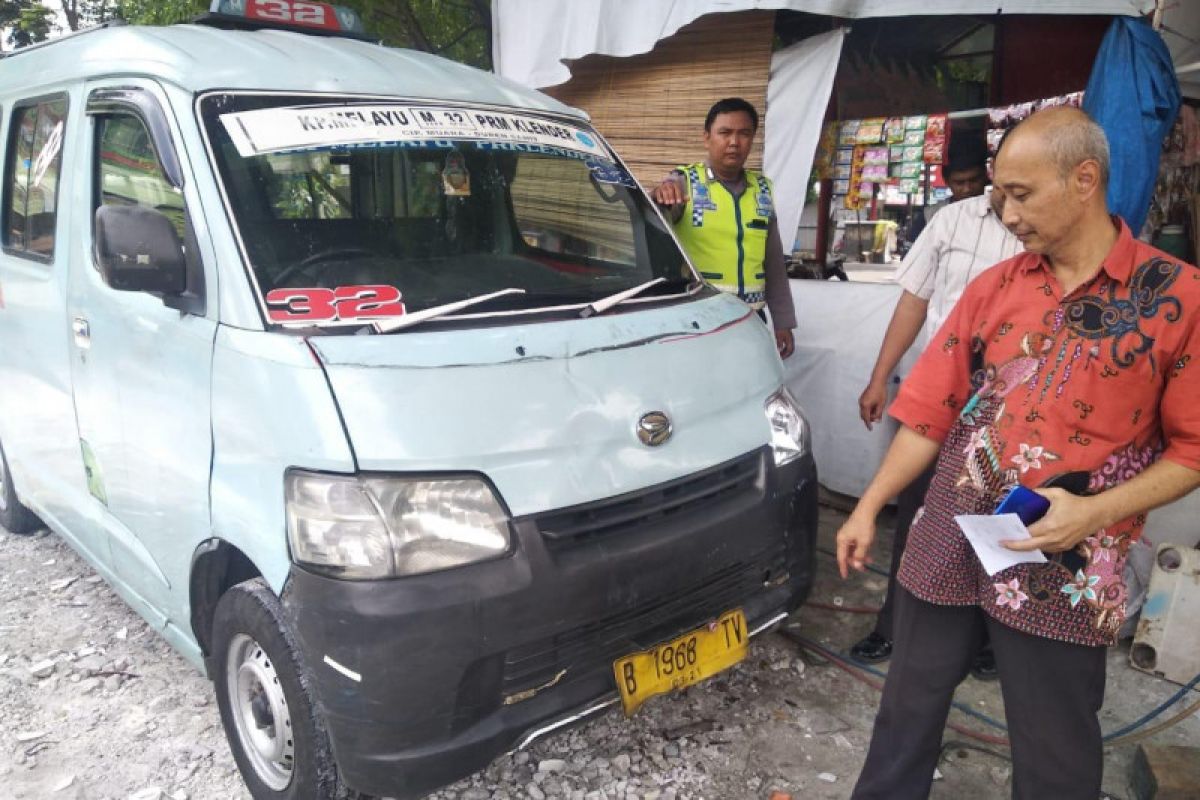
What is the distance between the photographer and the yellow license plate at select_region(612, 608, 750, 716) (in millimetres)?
2148

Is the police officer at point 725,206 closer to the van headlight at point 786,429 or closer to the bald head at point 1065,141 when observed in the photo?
the van headlight at point 786,429

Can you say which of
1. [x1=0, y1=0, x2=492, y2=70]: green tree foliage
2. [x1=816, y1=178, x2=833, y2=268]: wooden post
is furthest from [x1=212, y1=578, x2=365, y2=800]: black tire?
[x1=0, y1=0, x2=492, y2=70]: green tree foliage

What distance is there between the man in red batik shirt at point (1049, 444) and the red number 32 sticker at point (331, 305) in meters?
1.31

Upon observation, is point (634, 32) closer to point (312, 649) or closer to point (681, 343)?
point (681, 343)

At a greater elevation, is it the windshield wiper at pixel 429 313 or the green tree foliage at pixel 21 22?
the green tree foliage at pixel 21 22

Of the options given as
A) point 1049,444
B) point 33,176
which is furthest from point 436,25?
point 1049,444

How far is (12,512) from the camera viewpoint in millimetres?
4094

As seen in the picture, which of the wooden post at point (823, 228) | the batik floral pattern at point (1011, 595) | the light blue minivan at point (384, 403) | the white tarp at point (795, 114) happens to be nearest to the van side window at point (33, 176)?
the light blue minivan at point (384, 403)

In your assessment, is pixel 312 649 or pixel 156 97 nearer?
pixel 312 649

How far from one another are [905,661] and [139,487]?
219 cm

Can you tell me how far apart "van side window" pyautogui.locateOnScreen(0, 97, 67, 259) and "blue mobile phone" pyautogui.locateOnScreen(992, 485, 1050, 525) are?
10.2ft

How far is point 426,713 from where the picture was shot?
6.14 feet

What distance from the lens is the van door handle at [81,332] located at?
2.74 meters

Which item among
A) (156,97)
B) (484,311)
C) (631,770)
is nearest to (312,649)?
(484,311)
